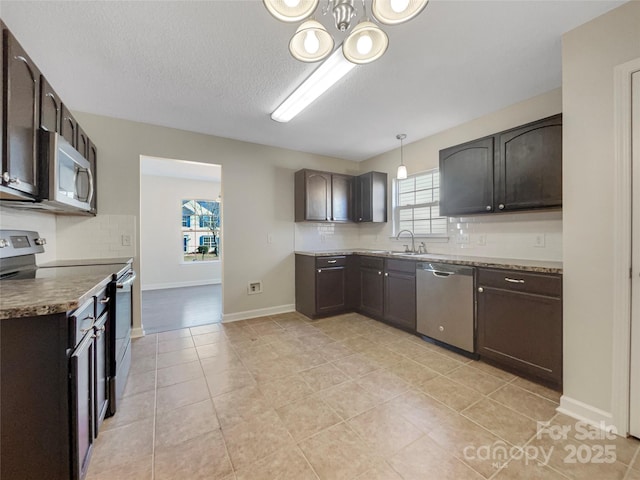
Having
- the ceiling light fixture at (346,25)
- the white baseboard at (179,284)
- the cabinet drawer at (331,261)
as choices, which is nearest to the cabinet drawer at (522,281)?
the cabinet drawer at (331,261)

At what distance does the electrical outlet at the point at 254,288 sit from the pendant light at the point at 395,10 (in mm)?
3229

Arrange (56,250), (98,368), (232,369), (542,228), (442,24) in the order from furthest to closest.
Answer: (56,250)
(542,228)
(232,369)
(442,24)
(98,368)

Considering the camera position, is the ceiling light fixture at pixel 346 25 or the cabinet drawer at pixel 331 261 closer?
the ceiling light fixture at pixel 346 25

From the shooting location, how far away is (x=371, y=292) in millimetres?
3551

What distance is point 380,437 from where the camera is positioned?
4.94 ft

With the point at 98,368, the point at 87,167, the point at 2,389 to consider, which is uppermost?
the point at 87,167

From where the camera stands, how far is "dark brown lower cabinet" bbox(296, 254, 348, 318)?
3.55 m

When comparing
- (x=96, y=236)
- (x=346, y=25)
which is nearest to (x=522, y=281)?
(x=346, y=25)

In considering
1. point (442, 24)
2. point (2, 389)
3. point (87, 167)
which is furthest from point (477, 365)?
point (87, 167)

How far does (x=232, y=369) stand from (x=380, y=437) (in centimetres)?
133

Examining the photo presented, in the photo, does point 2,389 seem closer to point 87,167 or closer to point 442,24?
point 87,167

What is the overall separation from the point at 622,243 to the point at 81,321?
8.98 ft

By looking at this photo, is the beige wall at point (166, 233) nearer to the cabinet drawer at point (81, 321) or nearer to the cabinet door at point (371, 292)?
the cabinet door at point (371, 292)

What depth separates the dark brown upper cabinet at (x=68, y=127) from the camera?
6.31 ft
